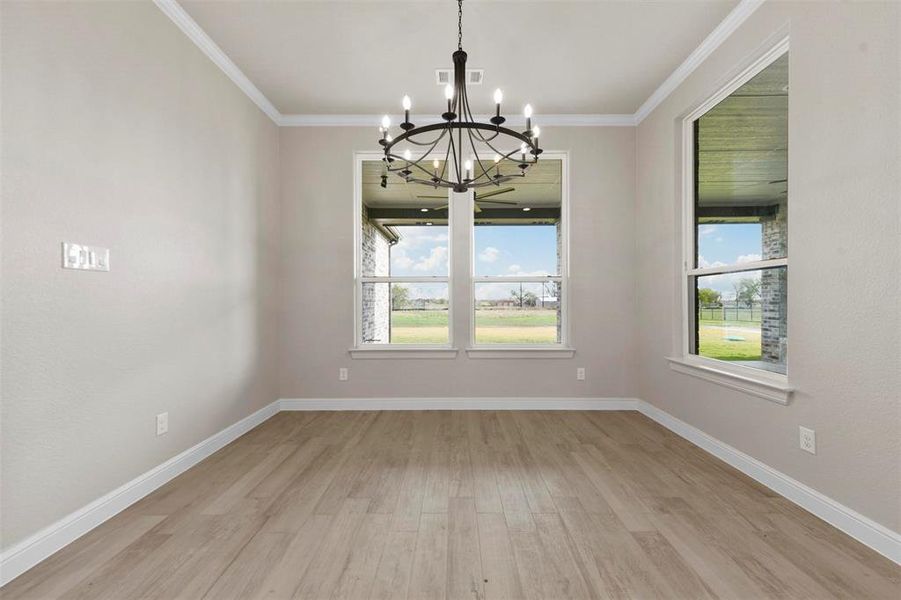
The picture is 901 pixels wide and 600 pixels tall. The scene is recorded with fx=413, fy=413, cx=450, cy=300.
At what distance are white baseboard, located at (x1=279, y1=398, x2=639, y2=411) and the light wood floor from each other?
1.11m

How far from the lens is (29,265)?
171 centimetres

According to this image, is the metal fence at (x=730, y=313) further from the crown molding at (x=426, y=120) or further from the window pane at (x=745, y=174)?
the crown molding at (x=426, y=120)

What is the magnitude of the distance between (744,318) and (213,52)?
13.7ft

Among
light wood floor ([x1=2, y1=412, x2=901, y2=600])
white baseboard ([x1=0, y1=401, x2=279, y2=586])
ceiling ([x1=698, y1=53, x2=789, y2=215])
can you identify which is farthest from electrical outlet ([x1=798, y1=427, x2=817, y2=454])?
white baseboard ([x1=0, y1=401, x2=279, y2=586])

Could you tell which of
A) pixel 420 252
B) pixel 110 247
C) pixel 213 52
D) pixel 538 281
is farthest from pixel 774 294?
pixel 213 52

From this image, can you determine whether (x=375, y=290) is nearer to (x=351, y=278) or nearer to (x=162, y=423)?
(x=351, y=278)

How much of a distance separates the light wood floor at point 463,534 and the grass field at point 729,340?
74 centimetres

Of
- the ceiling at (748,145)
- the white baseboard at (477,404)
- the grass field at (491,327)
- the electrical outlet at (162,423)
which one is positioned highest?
the ceiling at (748,145)

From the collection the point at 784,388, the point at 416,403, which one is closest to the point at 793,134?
the point at 784,388

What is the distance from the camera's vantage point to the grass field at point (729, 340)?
8.82ft

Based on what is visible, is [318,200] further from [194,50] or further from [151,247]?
[151,247]

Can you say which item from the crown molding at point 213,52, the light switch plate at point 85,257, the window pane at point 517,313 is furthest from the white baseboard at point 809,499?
the crown molding at point 213,52

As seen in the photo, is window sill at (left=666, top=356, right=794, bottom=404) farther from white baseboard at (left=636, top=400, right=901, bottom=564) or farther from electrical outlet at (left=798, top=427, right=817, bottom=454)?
white baseboard at (left=636, top=400, right=901, bottom=564)

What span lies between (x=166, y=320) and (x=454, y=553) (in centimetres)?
213
